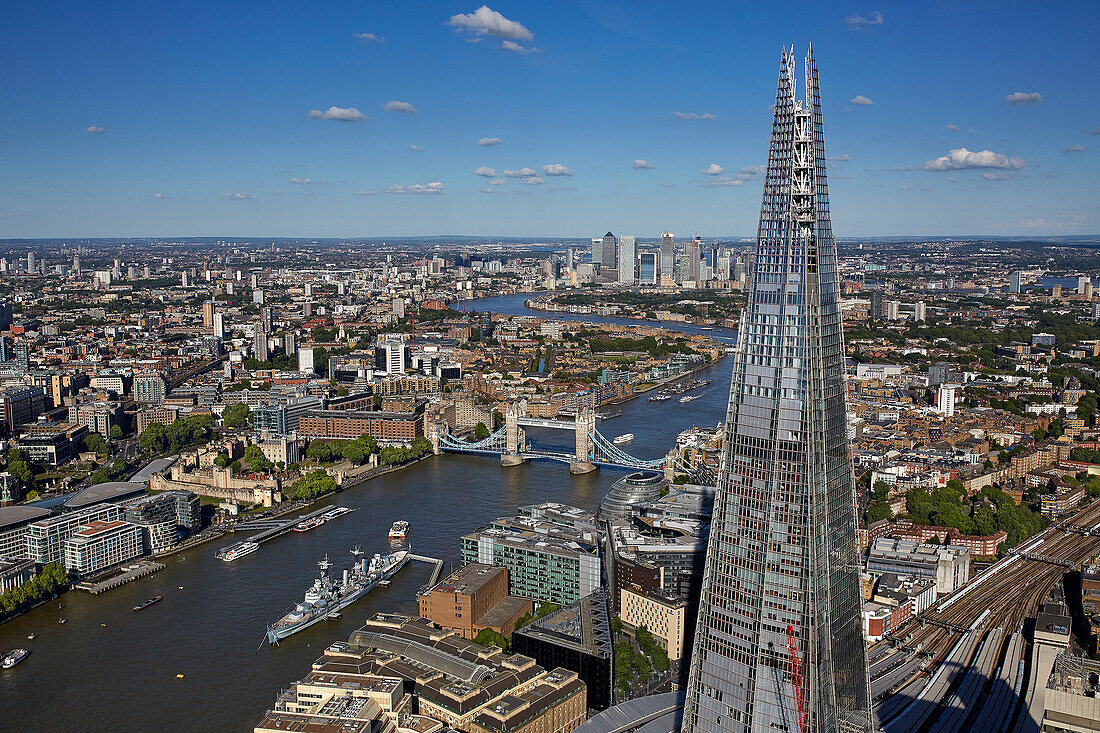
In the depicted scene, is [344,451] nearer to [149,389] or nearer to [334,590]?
[334,590]

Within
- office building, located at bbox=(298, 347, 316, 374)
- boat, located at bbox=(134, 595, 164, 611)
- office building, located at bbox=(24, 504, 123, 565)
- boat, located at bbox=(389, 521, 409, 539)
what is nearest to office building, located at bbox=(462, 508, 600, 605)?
boat, located at bbox=(389, 521, 409, 539)

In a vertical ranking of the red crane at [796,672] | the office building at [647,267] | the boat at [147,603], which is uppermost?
the office building at [647,267]

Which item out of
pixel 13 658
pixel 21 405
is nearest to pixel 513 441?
pixel 21 405

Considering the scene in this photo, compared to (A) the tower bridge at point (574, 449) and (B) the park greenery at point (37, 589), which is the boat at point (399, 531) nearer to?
(B) the park greenery at point (37, 589)

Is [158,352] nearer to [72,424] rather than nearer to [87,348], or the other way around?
[87,348]

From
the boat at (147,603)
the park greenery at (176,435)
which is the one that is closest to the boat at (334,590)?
the boat at (147,603)

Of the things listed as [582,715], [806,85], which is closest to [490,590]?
[582,715]
